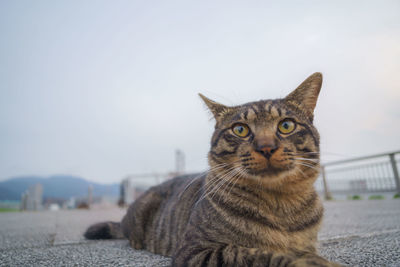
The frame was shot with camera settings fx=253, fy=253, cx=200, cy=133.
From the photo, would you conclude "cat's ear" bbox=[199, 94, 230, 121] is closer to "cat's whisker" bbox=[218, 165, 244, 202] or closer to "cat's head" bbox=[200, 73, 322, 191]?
"cat's head" bbox=[200, 73, 322, 191]

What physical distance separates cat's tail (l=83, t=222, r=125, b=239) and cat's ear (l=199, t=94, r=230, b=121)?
189 centimetres

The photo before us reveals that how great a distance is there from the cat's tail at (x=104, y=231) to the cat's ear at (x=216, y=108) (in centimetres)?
189

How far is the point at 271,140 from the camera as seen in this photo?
4.85 ft

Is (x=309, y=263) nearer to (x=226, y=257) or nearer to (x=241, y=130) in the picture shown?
(x=226, y=257)

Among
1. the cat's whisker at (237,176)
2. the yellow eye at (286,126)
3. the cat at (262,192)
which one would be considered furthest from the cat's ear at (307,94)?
the cat's whisker at (237,176)

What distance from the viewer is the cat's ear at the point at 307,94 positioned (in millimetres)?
1945

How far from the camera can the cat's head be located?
1.45m

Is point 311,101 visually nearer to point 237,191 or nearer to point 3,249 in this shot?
point 237,191

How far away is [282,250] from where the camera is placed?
1.38 metres

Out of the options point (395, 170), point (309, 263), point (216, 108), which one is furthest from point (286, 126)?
point (395, 170)

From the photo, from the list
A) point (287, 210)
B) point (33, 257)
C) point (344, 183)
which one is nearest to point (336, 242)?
point (287, 210)

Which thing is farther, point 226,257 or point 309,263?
point 226,257

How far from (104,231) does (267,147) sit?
239 cm

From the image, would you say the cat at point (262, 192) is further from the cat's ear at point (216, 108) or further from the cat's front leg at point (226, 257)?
the cat's ear at point (216, 108)
